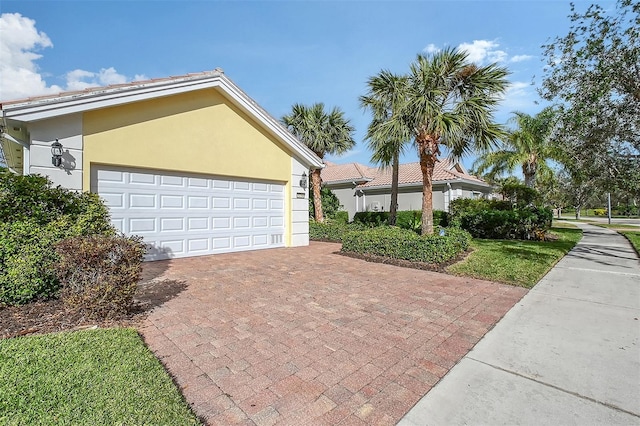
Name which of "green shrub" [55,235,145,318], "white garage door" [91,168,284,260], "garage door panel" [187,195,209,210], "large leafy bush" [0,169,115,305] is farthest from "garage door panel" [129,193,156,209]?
"green shrub" [55,235,145,318]

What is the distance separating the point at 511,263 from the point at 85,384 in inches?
352

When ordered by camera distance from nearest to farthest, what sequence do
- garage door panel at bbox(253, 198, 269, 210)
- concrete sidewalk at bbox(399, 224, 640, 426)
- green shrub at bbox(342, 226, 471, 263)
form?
concrete sidewalk at bbox(399, 224, 640, 426), green shrub at bbox(342, 226, 471, 263), garage door panel at bbox(253, 198, 269, 210)

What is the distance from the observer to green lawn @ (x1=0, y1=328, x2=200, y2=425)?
2104 mm

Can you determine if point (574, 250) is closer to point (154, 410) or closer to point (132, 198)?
point (154, 410)

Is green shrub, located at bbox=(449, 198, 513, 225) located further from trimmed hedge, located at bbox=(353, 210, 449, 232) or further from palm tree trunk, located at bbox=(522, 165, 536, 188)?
palm tree trunk, located at bbox=(522, 165, 536, 188)

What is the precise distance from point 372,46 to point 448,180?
1017cm

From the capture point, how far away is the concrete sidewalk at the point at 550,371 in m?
2.37

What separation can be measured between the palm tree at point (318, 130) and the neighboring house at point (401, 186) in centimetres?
414

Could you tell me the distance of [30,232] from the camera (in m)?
4.29

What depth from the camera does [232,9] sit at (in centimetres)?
902

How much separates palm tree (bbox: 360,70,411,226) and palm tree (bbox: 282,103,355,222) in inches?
136

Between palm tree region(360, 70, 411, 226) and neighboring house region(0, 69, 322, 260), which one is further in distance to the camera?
palm tree region(360, 70, 411, 226)

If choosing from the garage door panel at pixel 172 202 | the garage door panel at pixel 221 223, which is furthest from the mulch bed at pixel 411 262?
the garage door panel at pixel 172 202

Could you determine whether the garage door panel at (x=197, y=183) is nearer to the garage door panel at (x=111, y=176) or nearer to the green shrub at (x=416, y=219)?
the garage door panel at (x=111, y=176)
